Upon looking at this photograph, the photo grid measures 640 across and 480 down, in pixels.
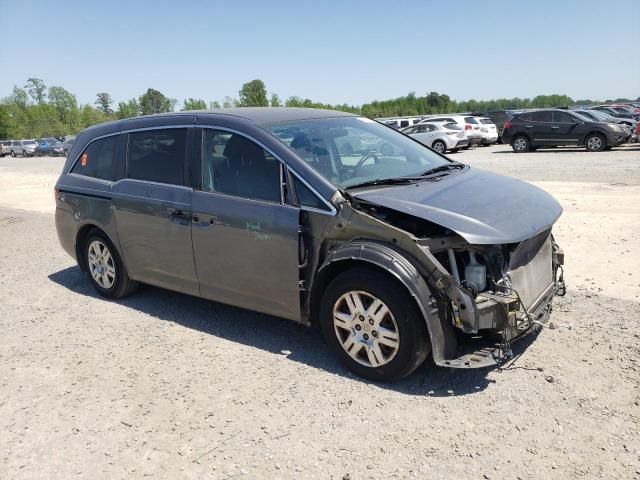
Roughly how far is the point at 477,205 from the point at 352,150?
48.3 inches

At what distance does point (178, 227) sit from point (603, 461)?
11.4ft

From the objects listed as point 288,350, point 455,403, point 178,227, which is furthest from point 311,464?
point 178,227

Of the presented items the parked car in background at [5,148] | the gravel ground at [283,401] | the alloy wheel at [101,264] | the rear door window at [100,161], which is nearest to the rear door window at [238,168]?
the gravel ground at [283,401]

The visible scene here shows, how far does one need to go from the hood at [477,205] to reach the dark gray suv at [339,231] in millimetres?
14

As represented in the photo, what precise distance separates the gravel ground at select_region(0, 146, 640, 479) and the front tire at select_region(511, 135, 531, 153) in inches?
707

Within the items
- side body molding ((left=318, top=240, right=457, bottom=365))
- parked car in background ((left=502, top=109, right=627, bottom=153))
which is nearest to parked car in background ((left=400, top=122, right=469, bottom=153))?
parked car in background ((left=502, top=109, right=627, bottom=153))

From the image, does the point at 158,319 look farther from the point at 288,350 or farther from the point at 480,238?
the point at 480,238

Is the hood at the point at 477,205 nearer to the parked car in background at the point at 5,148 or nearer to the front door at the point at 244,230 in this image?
the front door at the point at 244,230

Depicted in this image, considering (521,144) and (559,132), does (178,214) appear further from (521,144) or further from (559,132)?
(521,144)

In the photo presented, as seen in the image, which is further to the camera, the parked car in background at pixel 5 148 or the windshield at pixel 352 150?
the parked car in background at pixel 5 148

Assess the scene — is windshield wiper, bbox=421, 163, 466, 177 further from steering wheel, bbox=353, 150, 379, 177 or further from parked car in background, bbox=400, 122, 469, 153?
parked car in background, bbox=400, 122, 469, 153

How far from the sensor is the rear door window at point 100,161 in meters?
5.60

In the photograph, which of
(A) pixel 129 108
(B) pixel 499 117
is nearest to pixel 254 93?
(A) pixel 129 108

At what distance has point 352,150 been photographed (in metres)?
4.60
